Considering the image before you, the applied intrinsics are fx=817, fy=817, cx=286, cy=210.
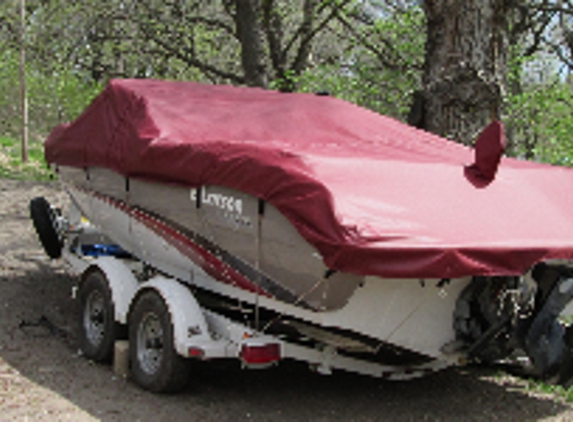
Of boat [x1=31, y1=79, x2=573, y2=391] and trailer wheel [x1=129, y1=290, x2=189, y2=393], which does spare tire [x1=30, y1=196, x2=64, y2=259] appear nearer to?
boat [x1=31, y1=79, x2=573, y2=391]

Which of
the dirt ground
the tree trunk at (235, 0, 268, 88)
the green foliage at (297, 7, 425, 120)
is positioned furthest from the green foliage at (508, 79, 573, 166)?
the dirt ground

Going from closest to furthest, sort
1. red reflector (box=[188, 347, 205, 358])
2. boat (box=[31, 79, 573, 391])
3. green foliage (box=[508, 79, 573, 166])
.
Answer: boat (box=[31, 79, 573, 391])
red reflector (box=[188, 347, 205, 358])
green foliage (box=[508, 79, 573, 166])

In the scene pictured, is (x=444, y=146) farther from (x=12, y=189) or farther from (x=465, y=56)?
(x=12, y=189)

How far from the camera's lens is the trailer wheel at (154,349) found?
5.84m

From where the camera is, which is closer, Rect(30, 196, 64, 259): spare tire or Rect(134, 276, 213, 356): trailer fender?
Rect(134, 276, 213, 356): trailer fender

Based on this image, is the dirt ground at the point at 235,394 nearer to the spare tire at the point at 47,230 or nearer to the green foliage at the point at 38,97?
the spare tire at the point at 47,230

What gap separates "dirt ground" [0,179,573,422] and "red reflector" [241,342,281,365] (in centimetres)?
52

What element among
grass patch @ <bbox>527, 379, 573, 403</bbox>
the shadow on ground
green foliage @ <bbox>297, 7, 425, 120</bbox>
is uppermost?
green foliage @ <bbox>297, 7, 425, 120</bbox>

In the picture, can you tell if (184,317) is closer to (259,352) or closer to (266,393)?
(259,352)

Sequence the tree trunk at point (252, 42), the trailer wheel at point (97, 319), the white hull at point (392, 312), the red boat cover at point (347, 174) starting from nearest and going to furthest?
the red boat cover at point (347, 174) < the white hull at point (392, 312) < the trailer wheel at point (97, 319) < the tree trunk at point (252, 42)

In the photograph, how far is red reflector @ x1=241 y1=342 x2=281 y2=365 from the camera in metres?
5.43

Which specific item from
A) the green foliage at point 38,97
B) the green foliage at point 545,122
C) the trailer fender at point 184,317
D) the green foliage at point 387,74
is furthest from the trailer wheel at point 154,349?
the green foliage at point 38,97

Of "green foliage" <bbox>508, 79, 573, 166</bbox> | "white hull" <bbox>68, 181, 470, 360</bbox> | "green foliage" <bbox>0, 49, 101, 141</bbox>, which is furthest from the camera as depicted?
"green foliage" <bbox>0, 49, 101, 141</bbox>

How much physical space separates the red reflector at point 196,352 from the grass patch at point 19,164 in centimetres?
1160
